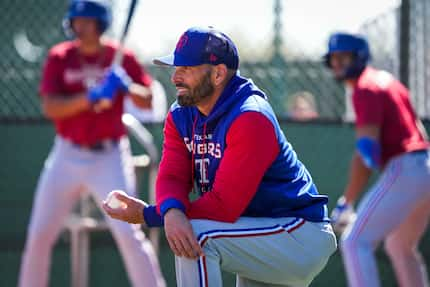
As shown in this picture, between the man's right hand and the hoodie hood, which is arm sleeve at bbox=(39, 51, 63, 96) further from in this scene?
the man's right hand

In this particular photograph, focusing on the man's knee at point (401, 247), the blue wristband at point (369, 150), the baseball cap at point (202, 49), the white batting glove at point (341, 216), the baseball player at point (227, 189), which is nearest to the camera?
the baseball player at point (227, 189)

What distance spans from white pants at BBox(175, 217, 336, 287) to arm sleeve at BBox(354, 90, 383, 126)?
2243mm

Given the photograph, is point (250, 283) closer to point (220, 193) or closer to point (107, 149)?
point (220, 193)

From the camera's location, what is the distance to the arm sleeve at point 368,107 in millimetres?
6309

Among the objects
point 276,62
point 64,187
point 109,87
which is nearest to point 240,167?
point 109,87

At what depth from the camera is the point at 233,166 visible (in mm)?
3893

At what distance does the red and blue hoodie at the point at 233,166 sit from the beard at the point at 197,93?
0.23 feet

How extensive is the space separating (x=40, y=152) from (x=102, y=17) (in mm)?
1486

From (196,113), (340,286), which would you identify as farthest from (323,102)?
(196,113)

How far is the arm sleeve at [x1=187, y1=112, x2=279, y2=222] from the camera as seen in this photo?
12.8ft

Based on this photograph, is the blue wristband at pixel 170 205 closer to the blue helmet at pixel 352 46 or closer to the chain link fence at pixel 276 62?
the blue helmet at pixel 352 46

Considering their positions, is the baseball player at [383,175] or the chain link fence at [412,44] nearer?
the baseball player at [383,175]

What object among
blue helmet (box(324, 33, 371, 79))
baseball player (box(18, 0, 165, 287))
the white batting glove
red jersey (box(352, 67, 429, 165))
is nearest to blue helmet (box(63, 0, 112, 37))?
baseball player (box(18, 0, 165, 287))

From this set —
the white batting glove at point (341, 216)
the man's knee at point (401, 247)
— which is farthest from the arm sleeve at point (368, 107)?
the man's knee at point (401, 247)
